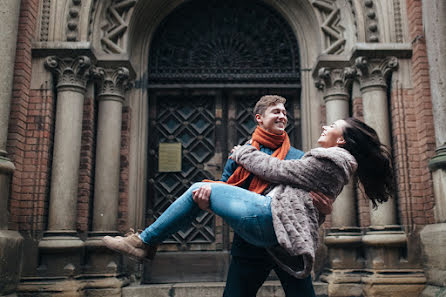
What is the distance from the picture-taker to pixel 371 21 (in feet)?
18.6

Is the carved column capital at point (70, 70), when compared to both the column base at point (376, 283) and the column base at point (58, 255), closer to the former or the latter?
the column base at point (58, 255)

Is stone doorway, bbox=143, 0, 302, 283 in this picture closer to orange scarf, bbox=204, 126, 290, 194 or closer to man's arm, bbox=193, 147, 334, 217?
orange scarf, bbox=204, 126, 290, 194

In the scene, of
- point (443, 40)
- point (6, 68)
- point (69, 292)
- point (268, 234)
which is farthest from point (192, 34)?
point (268, 234)

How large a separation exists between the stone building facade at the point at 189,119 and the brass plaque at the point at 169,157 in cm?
5

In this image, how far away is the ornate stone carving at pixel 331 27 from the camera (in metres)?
5.95

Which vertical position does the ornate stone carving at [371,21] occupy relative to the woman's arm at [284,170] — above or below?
above

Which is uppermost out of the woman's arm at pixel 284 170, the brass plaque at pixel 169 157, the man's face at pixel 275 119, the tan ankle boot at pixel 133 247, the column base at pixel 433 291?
the brass plaque at pixel 169 157

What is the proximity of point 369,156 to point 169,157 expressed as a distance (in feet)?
13.4

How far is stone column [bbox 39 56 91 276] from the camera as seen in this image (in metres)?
4.99

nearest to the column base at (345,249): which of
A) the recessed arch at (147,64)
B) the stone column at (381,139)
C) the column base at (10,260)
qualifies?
the stone column at (381,139)

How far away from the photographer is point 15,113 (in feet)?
16.7

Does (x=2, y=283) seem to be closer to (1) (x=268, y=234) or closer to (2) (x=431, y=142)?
(1) (x=268, y=234)

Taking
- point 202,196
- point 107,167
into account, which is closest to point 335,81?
point 107,167

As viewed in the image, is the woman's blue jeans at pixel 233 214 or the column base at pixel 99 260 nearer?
the woman's blue jeans at pixel 233 214
